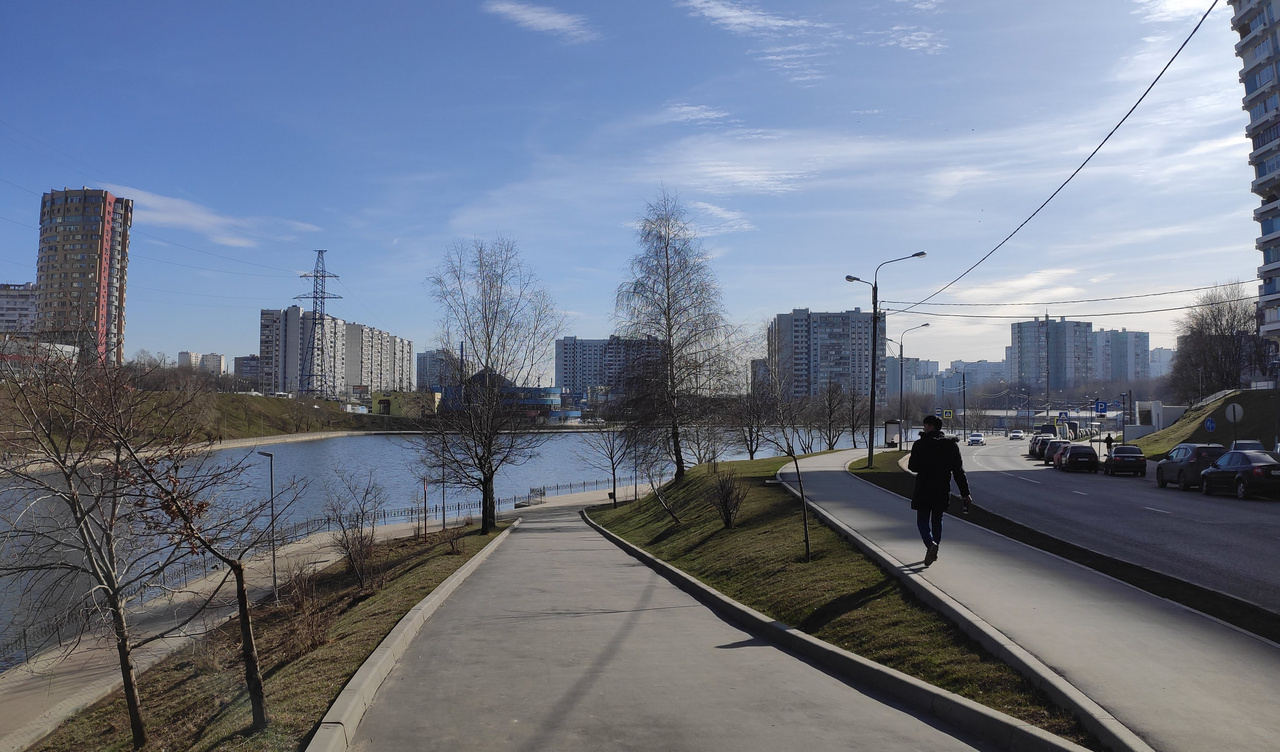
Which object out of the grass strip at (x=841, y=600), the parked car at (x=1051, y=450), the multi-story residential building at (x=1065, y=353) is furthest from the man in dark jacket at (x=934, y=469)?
the multi-story residential building at (x=1065, y=353)

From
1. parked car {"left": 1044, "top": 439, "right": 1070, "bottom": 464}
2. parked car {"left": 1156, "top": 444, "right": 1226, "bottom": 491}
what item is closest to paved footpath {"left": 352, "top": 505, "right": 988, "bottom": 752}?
parked car {"left": 1156, "top": 444, "right": 1226, "bottom": 491}

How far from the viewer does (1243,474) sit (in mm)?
22312

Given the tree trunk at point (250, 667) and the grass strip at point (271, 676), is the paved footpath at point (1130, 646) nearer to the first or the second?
the grass strip at point (271, 676)

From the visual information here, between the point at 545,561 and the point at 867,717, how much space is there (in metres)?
Result: 12.5

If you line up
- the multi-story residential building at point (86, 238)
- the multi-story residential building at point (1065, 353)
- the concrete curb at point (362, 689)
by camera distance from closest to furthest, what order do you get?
the concrete curb at point (362, 689)
the multi-story residential building at point (86, 238)
the multi-story residential building at point (1065, 353)

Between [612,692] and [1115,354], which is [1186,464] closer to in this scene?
[612,692]

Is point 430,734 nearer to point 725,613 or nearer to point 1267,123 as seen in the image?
point 725,613

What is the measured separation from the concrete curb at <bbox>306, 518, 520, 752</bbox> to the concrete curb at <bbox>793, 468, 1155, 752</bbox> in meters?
4.93

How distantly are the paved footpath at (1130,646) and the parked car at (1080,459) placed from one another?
25.8 metres

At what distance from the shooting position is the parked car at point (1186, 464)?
2509 centimetres

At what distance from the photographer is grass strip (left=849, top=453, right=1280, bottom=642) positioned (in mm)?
7899

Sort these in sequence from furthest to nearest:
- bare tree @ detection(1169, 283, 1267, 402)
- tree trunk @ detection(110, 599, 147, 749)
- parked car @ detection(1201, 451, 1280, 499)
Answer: bare tree @ detection(1169, 283, 1267, 402) → parked car @ detection(1201, 451, 1280, 499) → tree trunk @ detection(110, 599, 147, 749)

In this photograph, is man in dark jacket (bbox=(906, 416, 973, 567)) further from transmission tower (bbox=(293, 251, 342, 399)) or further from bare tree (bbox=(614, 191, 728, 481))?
transmission tower (bbox=(293, 251, 342, 399))

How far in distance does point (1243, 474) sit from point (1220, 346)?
71657mm
